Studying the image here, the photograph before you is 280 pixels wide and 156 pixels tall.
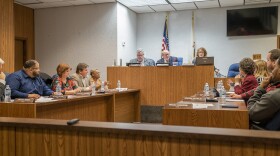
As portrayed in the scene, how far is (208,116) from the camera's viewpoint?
2484 millimetres

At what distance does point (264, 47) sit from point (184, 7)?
2371mm

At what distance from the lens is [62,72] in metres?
4.62

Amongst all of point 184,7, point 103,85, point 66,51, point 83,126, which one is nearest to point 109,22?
point 66,51

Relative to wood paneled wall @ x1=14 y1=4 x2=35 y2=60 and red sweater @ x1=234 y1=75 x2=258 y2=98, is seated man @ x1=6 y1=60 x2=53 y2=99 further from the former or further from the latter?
wood paneled wall @ x1=14 y1=4 x2=35 y2=60

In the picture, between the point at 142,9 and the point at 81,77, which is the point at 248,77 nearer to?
the point at 81,77

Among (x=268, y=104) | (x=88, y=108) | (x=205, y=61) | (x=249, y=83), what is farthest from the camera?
(x=205, y=61)

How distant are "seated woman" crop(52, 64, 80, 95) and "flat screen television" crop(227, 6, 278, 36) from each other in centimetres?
488

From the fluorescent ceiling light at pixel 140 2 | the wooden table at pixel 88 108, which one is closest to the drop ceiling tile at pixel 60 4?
the fluorescent ceiling light at pixel 140 2

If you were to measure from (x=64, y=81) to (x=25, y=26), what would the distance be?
3998 mm

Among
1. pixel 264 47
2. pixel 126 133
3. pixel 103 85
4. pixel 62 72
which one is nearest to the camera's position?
pixel 126 133

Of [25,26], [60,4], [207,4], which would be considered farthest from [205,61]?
[25,26]

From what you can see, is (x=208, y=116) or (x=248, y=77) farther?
(x=248, y=77)

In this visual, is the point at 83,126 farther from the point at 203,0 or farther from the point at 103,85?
the point at 203,0

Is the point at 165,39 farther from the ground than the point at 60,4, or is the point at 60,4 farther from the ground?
the point at 60,4
